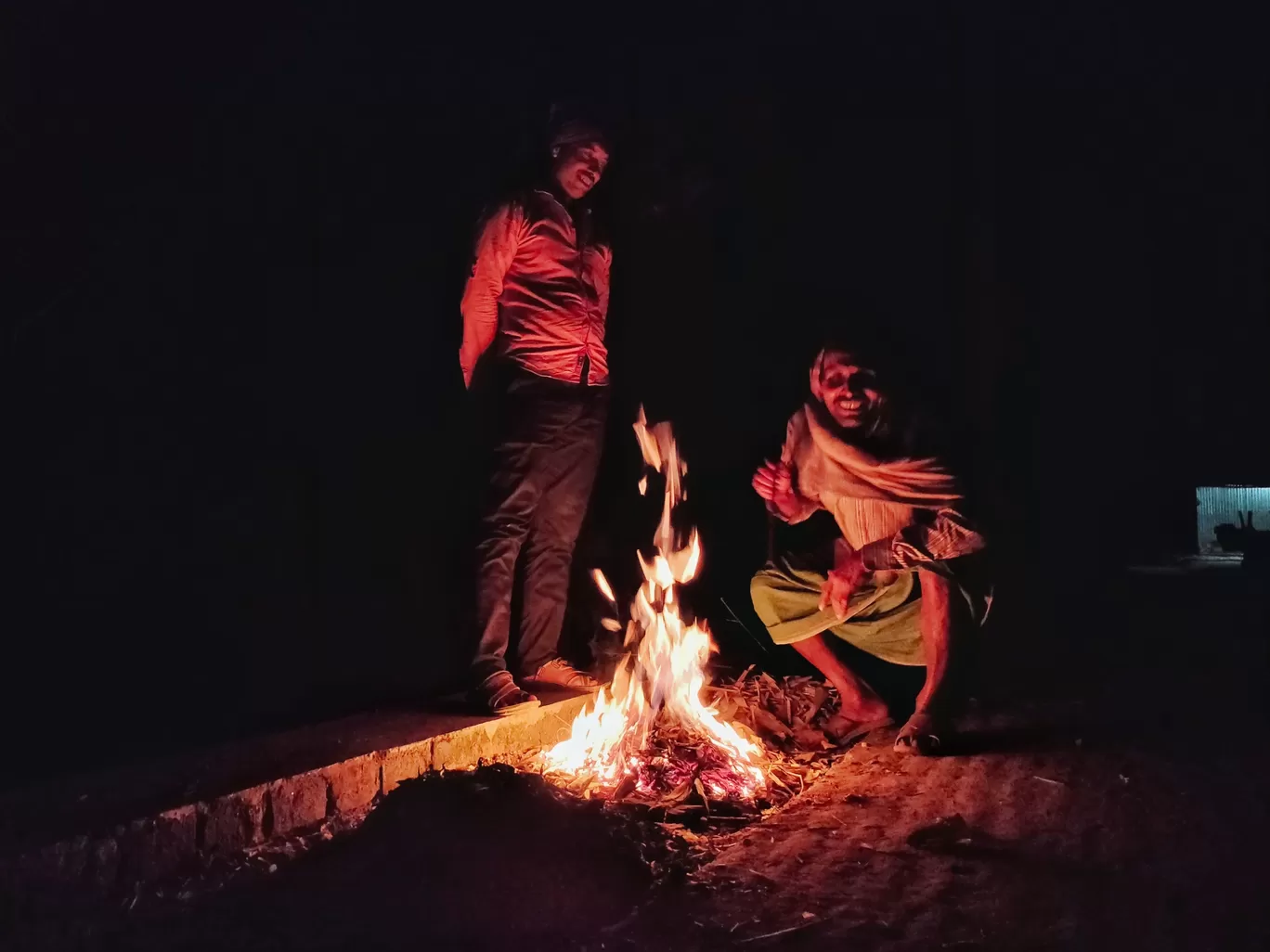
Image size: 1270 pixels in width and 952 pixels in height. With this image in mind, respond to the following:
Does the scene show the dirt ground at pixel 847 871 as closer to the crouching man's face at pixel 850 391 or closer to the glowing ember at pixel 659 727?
the glowing ember at pixel 659 727

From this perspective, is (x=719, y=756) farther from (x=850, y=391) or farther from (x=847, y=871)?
(x=850, y=391)

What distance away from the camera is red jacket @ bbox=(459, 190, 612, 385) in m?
4.46

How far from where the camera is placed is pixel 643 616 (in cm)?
452

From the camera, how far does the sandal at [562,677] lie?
4.73m

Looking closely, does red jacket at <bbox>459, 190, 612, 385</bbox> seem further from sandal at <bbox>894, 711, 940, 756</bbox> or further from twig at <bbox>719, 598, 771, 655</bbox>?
twig at <bbox>719, 598, 771, 655</bbox>

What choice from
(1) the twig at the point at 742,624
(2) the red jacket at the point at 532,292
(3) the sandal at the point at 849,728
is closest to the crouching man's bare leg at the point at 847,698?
(3) the sandal at the point at 849,728

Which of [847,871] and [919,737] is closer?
[847,871]

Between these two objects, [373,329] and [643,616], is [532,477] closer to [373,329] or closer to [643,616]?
[643,616]

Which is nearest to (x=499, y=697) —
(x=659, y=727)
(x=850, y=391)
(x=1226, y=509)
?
(x=659, y=727)

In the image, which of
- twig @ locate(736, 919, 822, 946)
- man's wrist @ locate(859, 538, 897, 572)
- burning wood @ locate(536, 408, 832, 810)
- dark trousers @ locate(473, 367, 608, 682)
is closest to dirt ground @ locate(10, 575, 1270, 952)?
twig @ locate(736, 919, 822, 946)

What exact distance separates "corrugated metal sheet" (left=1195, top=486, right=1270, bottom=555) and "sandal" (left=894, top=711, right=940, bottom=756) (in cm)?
1341

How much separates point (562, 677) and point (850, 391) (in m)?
2.16

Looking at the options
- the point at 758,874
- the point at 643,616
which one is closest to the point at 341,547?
the point at 643,616

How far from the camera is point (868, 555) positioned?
4.33m
